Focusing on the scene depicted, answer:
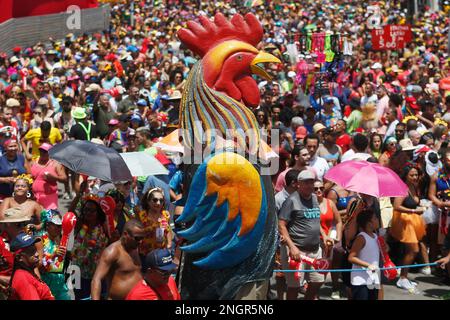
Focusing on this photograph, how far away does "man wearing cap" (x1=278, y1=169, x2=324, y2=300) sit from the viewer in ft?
27.8

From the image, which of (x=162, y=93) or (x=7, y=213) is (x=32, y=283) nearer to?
(x=7, y=213)

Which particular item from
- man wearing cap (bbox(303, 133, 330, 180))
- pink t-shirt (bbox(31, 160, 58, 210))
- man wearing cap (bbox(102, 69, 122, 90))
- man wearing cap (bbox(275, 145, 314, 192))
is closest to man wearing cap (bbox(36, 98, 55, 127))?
man wearing cap (bbox(102, 69, 122, 90))

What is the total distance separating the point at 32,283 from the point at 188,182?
1.41 m

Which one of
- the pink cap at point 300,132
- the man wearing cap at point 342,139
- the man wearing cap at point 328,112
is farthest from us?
the man wearing cap at point 328,112

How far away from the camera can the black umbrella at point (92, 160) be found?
830cm

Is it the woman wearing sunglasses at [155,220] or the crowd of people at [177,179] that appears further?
the woman wearing sunglasses at [155,220]

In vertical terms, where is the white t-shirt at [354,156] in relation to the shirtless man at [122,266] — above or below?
below

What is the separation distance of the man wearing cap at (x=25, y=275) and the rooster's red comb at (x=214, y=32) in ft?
7.07

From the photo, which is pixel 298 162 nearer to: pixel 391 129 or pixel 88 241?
pixel 88 241

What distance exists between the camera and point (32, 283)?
6266 millimetres

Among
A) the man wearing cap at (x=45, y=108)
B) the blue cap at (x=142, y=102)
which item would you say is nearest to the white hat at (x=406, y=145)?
the blue cap at (x=142, y=102)

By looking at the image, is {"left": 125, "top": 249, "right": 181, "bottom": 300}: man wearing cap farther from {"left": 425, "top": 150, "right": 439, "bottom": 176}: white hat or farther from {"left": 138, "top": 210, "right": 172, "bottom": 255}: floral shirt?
{"left": 425, "top": 150, "right": 439, "bottom": 176}: white hat

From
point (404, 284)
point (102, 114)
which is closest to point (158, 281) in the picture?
point (404, 284)

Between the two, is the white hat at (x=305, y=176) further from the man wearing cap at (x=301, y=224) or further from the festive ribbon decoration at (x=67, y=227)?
the festive ribbon decoration at (x=67, y=227)
